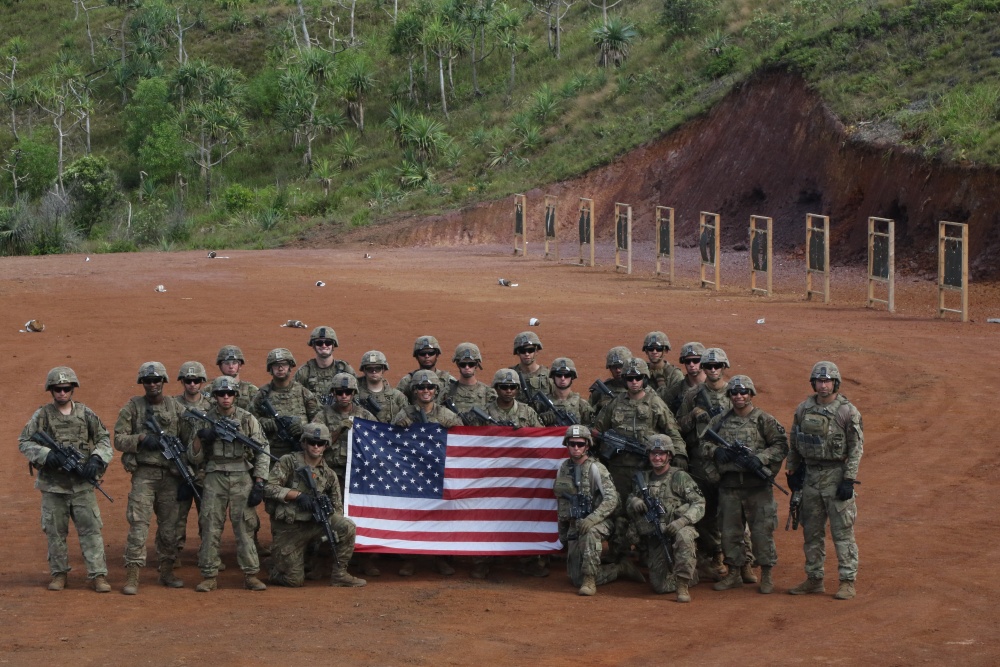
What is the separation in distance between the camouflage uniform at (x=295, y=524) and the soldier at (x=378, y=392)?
1.15 m

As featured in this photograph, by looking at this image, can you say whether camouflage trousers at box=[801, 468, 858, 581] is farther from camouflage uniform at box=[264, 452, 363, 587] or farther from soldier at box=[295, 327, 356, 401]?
soldier at box=[295, 327, 356, 401]

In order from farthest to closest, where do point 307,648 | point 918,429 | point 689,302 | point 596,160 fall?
point 596,160 < point 689,302 < point 918,429 < point 307,648

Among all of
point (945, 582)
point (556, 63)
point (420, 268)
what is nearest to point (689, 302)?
point (420, 268)

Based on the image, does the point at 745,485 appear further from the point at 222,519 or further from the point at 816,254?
the point at 816,254

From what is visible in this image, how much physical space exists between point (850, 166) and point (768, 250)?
28.1ft

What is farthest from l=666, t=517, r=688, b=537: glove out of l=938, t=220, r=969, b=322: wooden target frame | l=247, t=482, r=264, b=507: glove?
l=938, t=220, r=969, b=322: wooden target frame

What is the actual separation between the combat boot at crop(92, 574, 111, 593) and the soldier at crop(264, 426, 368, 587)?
4.46 ft

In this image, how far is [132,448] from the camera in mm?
11750

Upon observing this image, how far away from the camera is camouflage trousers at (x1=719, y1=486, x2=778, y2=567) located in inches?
459

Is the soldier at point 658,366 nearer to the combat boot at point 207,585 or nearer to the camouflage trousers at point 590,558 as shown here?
the camouflage trousers at point 590,558

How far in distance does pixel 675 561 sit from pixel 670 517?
0.37m

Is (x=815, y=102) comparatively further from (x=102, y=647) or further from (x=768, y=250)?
(x=102, y=647)

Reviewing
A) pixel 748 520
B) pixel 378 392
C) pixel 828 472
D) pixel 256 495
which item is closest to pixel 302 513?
pixel 256 495

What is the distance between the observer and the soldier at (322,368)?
44.8ft
